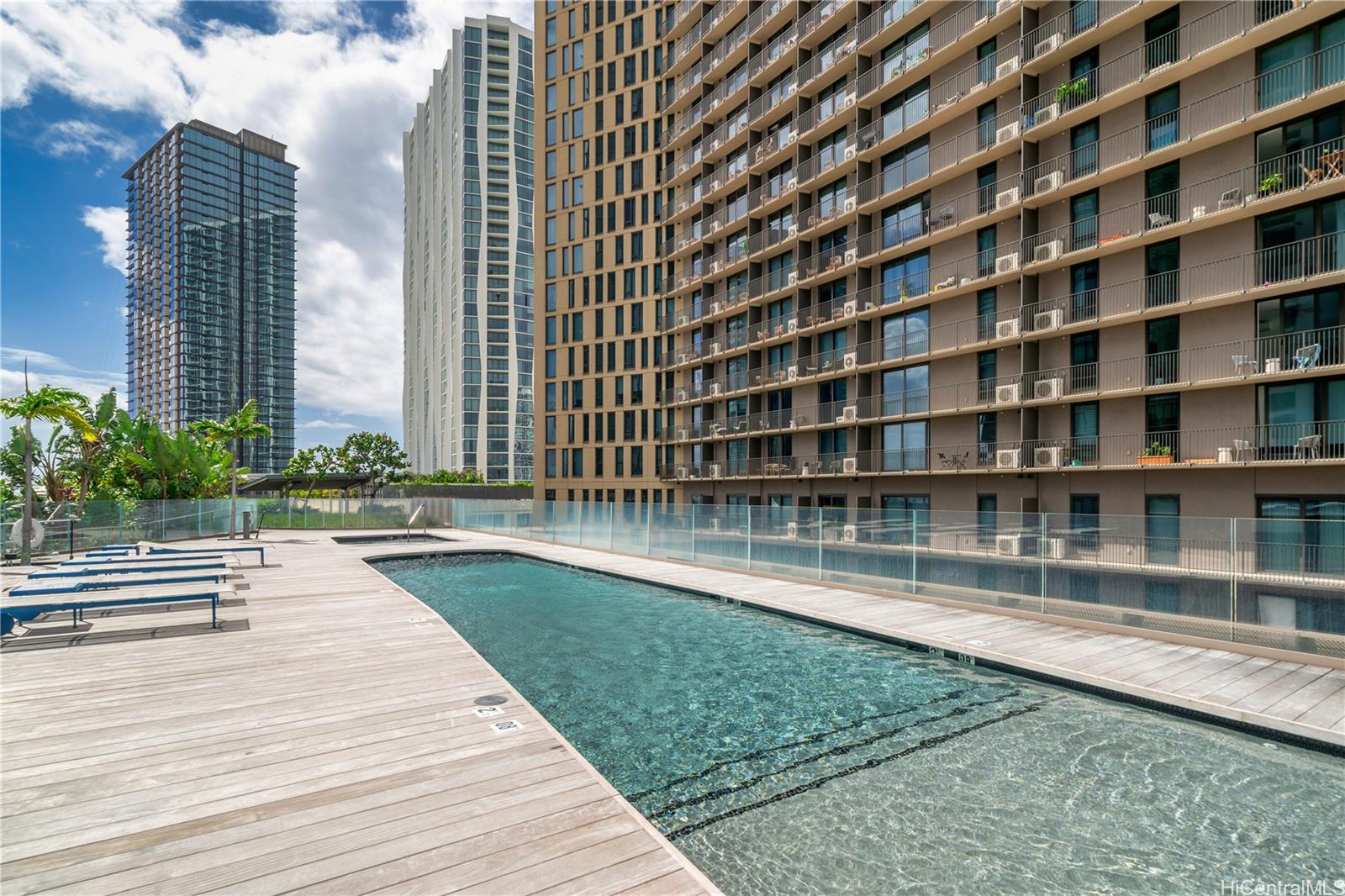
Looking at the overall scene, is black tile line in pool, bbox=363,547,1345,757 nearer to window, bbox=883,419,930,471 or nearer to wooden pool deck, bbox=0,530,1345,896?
wooden pool deck, bbox=0,530,1345,896

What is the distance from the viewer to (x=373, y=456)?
262ft

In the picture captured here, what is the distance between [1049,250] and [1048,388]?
4995 millimetres

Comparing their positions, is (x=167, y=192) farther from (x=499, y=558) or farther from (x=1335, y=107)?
(x=1335, y=107)

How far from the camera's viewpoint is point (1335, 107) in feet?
54.9

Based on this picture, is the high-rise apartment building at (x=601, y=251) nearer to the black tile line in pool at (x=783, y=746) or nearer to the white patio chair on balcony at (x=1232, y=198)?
the white patio chair on balcony at (x=1232, y=198)

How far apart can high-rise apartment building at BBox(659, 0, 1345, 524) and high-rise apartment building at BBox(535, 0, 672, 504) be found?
8297 millimetres

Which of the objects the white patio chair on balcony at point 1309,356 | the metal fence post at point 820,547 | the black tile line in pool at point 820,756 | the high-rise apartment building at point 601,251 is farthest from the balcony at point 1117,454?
A: the high-rise apartment building at point 601,251

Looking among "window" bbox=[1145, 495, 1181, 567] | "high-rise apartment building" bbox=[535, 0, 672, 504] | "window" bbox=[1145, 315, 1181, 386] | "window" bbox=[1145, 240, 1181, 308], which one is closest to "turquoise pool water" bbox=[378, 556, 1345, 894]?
"window" bbox=[1145, 495, 1181, 567]

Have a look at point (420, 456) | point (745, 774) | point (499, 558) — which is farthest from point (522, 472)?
point (745, 774)

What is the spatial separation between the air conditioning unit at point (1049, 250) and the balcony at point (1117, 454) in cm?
656

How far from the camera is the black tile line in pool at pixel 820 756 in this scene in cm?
562

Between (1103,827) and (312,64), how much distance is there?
60.3 feet

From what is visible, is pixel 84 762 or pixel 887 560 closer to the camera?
pixel 84 762

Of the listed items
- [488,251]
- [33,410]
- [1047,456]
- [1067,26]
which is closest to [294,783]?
[33,410]
